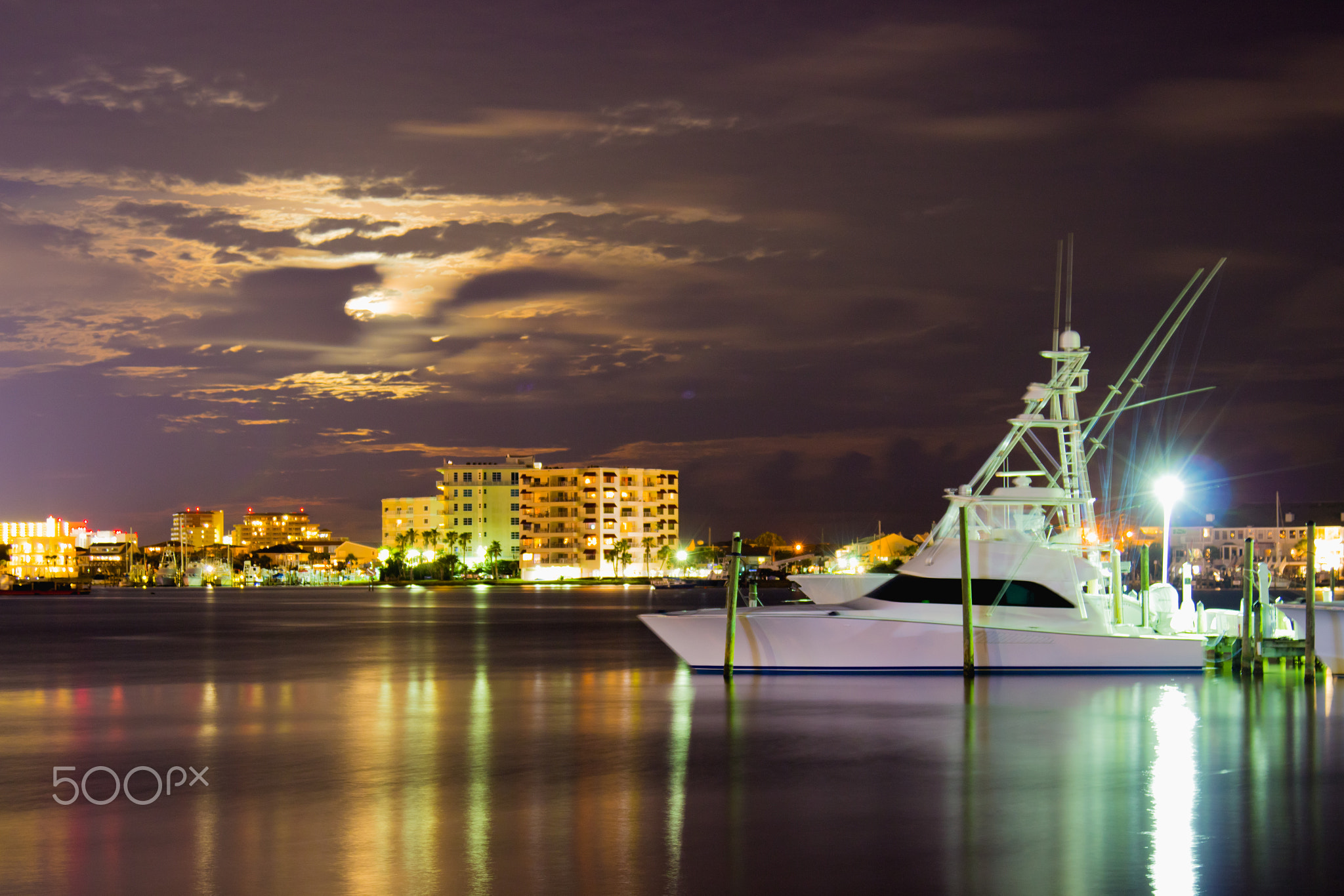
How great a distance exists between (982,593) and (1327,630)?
13476 millimetres

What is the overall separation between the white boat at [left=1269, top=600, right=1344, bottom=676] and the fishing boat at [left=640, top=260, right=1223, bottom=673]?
6.24 meters

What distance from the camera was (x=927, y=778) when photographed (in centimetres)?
2266

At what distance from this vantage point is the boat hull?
36406 mm

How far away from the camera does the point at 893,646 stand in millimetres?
36344

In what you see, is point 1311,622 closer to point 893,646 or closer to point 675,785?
point 893,646

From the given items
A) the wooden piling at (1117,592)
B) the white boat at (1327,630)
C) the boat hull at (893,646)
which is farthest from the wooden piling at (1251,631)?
the wooden piling at (1117,592)

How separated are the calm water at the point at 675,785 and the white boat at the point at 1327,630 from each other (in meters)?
1.77

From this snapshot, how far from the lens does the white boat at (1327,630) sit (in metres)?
41.3

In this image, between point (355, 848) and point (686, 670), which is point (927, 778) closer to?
point (355, 848)

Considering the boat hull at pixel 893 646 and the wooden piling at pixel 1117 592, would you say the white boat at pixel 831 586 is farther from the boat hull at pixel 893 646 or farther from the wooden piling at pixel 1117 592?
the boat hull at pixel 893 646

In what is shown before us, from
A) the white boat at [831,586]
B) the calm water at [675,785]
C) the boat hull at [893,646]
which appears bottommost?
the calm water at [675,785]

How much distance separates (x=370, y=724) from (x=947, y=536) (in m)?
17.6

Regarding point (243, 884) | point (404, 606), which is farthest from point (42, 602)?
point (243, 884)

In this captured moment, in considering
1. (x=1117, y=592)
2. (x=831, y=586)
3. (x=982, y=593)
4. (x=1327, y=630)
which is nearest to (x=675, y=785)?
(x=982, y=593)
